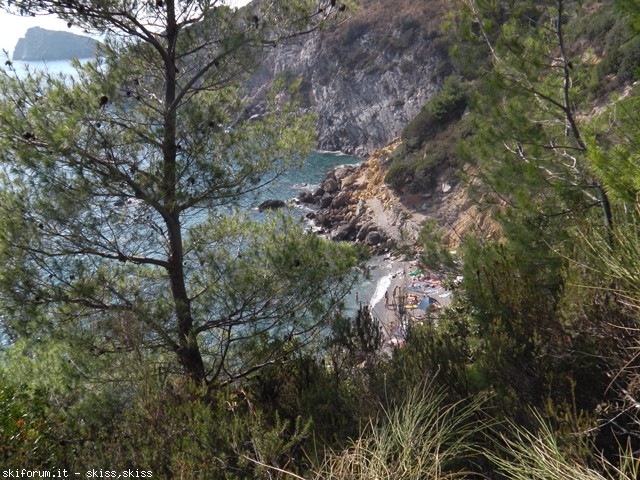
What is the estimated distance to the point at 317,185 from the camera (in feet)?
105

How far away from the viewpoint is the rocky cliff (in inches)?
1516

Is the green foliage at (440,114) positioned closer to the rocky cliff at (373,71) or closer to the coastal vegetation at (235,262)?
the rocky cliff at (373,71)

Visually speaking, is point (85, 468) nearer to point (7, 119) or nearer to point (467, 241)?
point (7, 119)

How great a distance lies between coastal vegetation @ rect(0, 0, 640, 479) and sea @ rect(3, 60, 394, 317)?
0.17 meters

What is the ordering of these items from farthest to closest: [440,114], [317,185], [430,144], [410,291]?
[317,185], [440,114], [430,144], [410,291]

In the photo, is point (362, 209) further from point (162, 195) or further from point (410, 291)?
point (162, 195)

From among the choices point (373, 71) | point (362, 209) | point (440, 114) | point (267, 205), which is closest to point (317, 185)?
point (362, 209)

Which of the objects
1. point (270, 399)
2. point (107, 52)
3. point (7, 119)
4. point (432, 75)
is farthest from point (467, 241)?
point (432, 75)

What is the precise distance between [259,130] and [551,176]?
8.00 ft

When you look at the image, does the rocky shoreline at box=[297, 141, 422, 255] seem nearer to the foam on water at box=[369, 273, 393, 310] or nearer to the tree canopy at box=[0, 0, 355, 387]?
the foam on water at box=[369, 273, 393, 310]

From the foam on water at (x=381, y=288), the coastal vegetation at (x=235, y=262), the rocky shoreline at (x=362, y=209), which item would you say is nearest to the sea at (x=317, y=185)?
the foam on water at (x=381, y=288)

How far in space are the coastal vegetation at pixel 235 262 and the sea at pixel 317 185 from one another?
6.6 inches

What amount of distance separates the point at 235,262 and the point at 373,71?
39181 mm

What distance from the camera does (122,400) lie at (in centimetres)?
397
